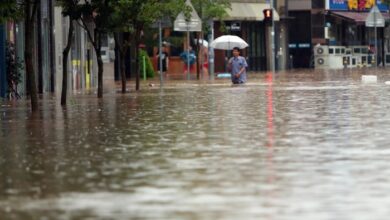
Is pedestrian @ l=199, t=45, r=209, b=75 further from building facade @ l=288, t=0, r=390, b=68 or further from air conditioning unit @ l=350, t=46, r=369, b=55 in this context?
air conditioning unit @ l=350, t=46, r=369, b=55

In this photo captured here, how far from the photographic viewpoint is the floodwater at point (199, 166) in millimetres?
9297

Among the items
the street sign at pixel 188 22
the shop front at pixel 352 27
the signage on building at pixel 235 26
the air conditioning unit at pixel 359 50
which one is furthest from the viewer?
the air conditioning unit at pixel 359 50

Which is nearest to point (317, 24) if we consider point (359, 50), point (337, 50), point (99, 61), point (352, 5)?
point (337, 50)

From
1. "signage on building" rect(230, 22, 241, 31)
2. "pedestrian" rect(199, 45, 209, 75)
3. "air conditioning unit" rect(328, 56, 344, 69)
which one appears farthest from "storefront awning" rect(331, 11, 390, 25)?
"pedestrian" rect(199, 45, 209, 75)

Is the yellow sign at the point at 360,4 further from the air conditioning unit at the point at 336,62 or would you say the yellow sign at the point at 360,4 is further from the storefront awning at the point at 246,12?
the storefront awning at the point at 246,12

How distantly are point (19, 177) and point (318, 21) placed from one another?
81.1 metres

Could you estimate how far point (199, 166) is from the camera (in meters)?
12.4

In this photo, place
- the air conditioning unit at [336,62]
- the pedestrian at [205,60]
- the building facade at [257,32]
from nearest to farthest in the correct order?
the pedestrian at [205,60] → the building facade at [257,32] → the air conditioning unit at [336,62]

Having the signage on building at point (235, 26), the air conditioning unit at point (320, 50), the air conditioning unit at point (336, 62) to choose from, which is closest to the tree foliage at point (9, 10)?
the signage on building at point (235, 26)

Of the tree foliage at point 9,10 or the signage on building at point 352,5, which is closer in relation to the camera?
the tree foliage at point 9,10

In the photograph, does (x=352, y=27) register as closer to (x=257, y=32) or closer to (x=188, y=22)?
(x=257, y=32)

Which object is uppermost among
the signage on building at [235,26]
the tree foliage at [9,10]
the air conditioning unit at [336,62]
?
the signage on building at [235,26]

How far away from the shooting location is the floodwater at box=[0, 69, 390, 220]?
930 centimetres

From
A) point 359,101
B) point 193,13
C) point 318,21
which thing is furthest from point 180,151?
point 318,21
